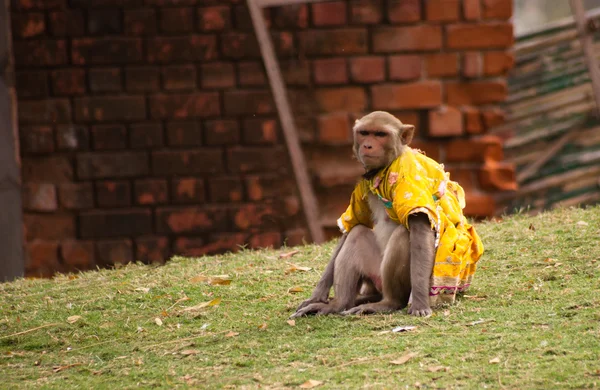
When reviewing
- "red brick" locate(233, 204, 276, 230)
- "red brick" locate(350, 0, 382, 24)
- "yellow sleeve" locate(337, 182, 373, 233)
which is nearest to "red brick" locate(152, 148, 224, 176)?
"red brick" locate(233, 204, 276, 230)

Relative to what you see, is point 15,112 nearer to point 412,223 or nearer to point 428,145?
point 428,145

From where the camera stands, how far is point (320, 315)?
16.2ft

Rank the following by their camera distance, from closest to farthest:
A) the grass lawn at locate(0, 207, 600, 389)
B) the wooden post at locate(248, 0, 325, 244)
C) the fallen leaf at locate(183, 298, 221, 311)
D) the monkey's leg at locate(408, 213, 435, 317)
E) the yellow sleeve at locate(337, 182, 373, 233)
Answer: the grass lawn at locate(0, 207, 600, 389) → the monkey's leg at locate(408, 213, 435, 317) → the yellow sleeve at locate(337, 182, 373, 233) → the fallen leaf at locate(183, 298, 221, 311) → the wooden post at locate(248, 0, 325, 244)

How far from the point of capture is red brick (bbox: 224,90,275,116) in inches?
289

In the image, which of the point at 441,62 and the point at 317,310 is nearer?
the point at 317,310

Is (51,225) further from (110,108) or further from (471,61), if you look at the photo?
(471,61)

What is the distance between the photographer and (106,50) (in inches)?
289

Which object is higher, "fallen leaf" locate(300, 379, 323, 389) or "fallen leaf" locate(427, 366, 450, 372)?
"fallen leaf" locate(427, 366, 450, 372)

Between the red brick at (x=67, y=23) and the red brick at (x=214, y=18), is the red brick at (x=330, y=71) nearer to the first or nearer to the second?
the red brick at (x=214, y=18)

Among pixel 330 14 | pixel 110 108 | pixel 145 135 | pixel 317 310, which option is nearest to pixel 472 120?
pixel 330 14

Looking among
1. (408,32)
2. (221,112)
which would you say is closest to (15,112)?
(221,112)

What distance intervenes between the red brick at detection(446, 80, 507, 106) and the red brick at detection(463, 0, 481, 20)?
1.58 ft

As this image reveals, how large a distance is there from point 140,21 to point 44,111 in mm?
986

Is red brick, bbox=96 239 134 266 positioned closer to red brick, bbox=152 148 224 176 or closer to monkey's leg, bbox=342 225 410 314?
red brick, bbox=152 148 224 176
